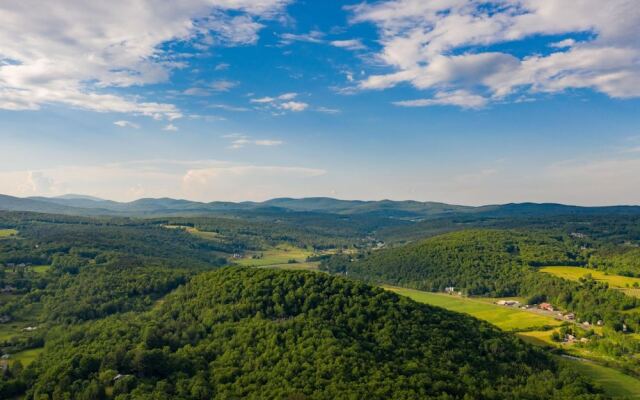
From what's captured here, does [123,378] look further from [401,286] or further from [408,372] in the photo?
[401,286]

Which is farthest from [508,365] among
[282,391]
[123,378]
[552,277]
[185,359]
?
[552,277]

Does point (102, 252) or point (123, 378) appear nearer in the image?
point (123, 378)

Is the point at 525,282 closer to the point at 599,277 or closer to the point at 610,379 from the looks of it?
the point at 599,277

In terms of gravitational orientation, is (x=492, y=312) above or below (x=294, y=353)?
below

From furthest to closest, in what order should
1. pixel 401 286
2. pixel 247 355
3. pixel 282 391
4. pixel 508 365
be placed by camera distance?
1. pixel 401 286
2. pixel 508 365
3. pixel 247 355
4. pixel 282 391

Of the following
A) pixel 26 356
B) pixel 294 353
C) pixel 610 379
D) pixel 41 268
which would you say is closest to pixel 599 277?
pixel 610 379

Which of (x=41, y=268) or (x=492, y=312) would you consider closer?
(x=492, y=312)

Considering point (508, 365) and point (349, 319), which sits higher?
point (349, 319)

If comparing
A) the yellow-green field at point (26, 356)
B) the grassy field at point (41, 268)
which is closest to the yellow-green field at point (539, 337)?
the yellow-green field at point (26, 356)
